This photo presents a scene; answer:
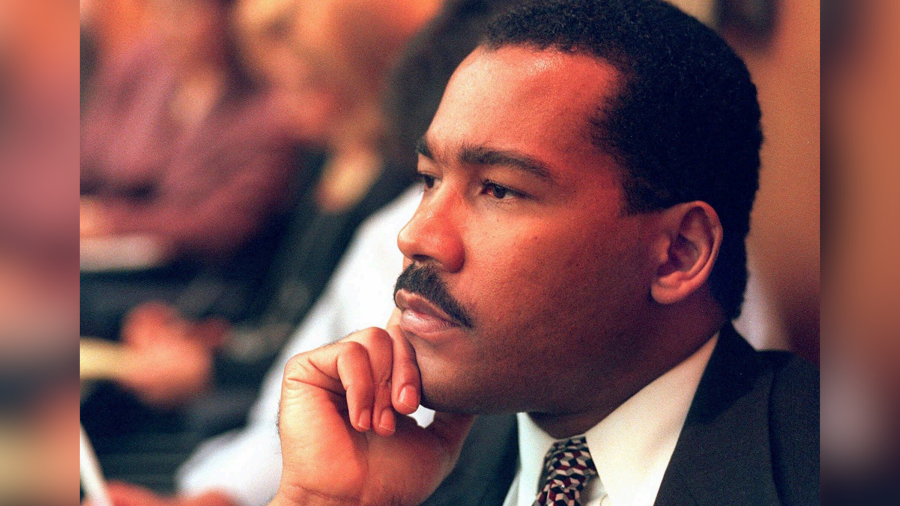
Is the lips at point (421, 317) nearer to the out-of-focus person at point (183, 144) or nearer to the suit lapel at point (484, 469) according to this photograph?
the suit lapel at point (484, 469)

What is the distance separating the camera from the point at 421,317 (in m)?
0.66

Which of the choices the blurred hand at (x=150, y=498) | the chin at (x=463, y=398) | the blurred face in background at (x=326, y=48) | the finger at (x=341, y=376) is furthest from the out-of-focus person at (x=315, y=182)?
the chin at (x=463, y=398)

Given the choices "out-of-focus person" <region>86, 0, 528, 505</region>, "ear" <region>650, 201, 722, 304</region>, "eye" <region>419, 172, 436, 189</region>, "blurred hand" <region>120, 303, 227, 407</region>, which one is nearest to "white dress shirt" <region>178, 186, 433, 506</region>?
"out-of-focus person" <region>86, 0, 528, 505</region>

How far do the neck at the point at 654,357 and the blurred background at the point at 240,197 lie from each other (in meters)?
0.09

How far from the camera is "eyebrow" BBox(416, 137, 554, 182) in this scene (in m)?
0.62

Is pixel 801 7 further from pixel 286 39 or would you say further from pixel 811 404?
pixel 286 39

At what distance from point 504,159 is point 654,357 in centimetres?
20

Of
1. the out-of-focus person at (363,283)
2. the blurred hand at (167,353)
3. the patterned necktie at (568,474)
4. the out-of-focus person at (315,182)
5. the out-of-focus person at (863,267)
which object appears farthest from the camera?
the blurred hand at (167,353)

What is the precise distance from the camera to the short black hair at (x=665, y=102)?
631 millimetres

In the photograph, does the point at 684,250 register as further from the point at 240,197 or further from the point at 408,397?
the point at 240,197

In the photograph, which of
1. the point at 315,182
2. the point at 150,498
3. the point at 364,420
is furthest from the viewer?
the point at 315,182

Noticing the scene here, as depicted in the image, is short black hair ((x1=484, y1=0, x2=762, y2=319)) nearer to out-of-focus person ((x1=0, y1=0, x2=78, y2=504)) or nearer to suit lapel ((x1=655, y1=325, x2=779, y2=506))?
suit lapel ((x1=655, y1=325, x2=779, y2=506))

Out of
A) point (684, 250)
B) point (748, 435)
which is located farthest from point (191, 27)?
point (748, 435)

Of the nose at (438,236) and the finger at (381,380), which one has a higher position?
the nose at (438,236)
